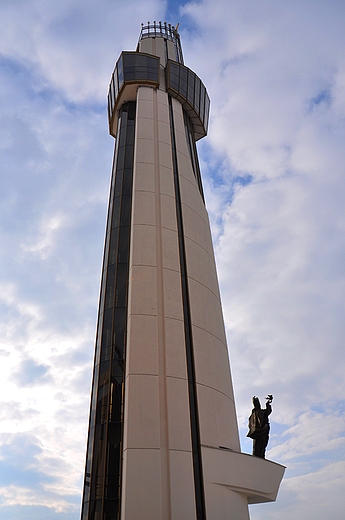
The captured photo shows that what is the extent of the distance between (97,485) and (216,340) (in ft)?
29.7

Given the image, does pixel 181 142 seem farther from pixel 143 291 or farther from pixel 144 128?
pixel 143 291

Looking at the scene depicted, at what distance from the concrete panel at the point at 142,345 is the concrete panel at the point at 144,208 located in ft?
20.8

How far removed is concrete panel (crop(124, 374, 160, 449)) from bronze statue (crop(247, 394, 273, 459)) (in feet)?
19.5

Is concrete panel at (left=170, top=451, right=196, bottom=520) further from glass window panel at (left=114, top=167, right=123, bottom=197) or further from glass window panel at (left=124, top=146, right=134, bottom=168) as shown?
glass window panel at (left=124, top=146, right=134, bottom=168)

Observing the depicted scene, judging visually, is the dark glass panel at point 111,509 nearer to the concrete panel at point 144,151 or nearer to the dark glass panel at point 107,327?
the dark glass panel at point 107,327

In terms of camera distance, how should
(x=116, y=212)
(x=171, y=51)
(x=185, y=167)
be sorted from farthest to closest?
(x=171, y=51)
(x=185, y=167)
(x=116, y=212)

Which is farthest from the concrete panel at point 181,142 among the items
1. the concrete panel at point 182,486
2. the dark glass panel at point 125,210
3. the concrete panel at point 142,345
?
the concrete panel at point 182,486

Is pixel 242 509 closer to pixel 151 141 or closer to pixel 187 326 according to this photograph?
pixel 187 326

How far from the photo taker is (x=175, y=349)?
20109 millimetres

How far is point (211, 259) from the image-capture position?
27.1 m

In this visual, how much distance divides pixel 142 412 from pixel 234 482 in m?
4.79

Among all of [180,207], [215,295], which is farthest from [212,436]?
[180,207]

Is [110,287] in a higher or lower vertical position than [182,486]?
higher

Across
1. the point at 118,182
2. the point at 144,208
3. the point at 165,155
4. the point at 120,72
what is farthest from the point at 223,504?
the point at 120,72
